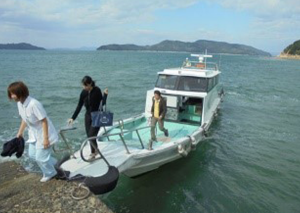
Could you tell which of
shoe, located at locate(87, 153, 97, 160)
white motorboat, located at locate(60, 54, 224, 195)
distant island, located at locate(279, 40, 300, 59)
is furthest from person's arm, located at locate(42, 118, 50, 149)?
distant island, located at locate(279, 40, 300, 59)

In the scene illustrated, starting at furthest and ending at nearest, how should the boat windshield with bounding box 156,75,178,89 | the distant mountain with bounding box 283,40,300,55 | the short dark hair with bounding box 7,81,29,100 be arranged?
the distant mountain with bounding box 283,40,300,55 → the boat windshield with bounding box 156,75,178,89 → the short dark hair with bounding box 7,81,29,100

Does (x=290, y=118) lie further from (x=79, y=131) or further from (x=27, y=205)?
(x=27, y=205)

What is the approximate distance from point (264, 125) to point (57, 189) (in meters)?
13.2

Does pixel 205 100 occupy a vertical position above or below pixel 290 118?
above

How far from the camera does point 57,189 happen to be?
582cm

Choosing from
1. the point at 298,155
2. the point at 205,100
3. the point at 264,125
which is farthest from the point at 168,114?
the point at 264,125

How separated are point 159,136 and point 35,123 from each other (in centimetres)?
528

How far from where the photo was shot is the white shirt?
5.05m

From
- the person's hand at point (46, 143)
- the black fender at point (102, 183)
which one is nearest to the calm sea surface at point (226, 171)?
the black fender at point (102, 183)

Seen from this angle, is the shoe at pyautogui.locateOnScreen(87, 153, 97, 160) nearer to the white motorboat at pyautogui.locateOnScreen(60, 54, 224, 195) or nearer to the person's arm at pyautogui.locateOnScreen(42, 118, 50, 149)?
the white motorboat at pyautogui.locateOnScreen(60, 54, 224, 195)

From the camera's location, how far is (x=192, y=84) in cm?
1196

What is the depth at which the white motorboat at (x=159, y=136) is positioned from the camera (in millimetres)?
6935

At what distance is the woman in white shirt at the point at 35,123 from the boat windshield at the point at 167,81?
6957mm

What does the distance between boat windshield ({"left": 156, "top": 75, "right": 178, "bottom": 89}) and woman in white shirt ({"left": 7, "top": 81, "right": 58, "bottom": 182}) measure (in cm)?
696
